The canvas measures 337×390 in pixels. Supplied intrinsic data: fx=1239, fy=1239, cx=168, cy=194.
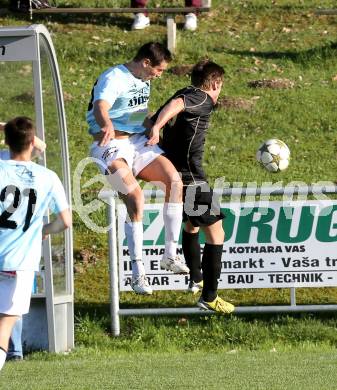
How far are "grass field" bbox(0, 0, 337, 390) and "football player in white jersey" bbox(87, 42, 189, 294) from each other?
112 cm

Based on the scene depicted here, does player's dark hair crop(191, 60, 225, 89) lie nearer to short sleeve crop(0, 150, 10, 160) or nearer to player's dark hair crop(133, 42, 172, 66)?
player's dark hair crop(133, 42, 172, 66)

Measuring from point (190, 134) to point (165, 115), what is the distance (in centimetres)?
56

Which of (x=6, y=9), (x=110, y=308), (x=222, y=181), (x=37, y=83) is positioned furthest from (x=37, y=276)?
(x=6, y=9)

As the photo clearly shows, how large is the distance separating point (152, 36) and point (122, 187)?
30.8 feet

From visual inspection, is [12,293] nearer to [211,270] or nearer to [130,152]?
[130,152]

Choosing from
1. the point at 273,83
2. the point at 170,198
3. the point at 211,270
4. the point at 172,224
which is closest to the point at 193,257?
the point at 211,270

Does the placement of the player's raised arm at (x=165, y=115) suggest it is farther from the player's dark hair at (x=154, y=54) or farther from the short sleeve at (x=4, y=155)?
the short sleeve at (x=4, y=155)

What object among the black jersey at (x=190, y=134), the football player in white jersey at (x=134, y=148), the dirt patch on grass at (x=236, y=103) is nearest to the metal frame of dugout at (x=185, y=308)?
the black jersey at (x=190, y=134)

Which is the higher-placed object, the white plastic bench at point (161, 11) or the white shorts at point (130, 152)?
the white plastic bench at point (161, 11)

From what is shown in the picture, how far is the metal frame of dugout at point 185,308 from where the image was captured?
12648 mm

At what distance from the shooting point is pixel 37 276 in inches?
494

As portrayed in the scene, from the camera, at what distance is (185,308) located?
12.8 metres

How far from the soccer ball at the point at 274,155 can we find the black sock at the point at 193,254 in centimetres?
141

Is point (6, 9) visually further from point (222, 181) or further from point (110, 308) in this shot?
point (110, 308)
